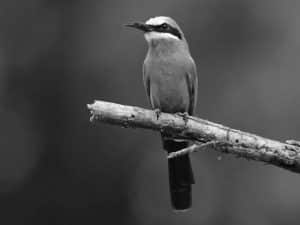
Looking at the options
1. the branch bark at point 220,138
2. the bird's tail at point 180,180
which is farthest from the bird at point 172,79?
the branch bark at point 220,138

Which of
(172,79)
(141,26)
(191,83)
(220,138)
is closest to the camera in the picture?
(220,138)

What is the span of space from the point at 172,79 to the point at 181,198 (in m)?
1.08

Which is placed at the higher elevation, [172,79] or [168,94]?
[172,79]

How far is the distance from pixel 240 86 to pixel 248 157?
2.88 meters

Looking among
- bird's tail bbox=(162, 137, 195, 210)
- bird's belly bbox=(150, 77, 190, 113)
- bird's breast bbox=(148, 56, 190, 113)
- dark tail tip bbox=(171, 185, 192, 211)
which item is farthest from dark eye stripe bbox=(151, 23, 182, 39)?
dark tail tip bbox=(171, 185, 192, 211)

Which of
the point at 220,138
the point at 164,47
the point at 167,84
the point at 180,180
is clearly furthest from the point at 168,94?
the point at 220,138

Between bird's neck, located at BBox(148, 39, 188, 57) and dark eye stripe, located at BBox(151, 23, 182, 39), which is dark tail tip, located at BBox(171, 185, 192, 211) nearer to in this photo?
bird's neck, located at BBox(148, 39, 188, 57)

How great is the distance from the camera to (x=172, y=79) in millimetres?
8047

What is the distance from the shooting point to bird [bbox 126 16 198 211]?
316 inches

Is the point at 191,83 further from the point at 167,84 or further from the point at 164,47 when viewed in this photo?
the point at 164,47

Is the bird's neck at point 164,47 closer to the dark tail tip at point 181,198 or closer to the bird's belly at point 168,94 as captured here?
the bird's belly at point 168,94

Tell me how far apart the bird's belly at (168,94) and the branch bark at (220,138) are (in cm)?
94

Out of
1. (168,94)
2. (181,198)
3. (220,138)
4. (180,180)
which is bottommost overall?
(181,198)

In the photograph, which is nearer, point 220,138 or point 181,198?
point 220,138
